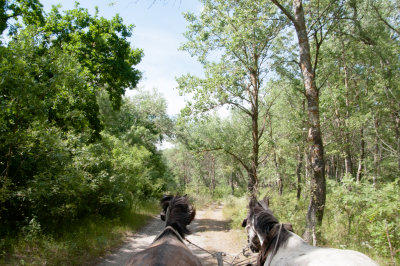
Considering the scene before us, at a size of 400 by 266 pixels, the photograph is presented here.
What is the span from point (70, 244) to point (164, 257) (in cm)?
521

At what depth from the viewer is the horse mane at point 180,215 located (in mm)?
3793

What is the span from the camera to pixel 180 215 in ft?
13.0

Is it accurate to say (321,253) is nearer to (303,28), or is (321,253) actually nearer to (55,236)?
(303,28)

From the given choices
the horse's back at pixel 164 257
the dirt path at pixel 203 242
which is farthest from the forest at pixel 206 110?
the horse's back at pixel 164 257

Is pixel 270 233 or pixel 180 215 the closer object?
pixel 270 233

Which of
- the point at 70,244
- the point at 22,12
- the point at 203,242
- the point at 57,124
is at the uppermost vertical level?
the point at 22,12

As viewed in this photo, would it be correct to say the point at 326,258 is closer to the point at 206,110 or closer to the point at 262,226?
the point at 262,226

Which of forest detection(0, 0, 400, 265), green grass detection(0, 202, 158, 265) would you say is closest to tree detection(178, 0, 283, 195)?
forest detection(0, 0, 400, 265)

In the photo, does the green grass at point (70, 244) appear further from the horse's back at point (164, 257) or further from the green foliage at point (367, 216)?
the green foliage at point (367, 216)

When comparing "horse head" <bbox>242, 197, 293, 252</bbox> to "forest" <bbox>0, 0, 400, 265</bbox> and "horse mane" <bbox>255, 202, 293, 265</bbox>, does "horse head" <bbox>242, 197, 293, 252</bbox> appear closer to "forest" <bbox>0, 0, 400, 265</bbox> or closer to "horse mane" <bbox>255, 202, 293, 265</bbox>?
"horse mane" <bbox>255, 202, 293, 265</bbox>

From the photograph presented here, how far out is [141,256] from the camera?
8.39 feet

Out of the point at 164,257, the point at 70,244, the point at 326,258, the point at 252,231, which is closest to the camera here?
the point at 326,258

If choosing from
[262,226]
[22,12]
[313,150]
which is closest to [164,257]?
[262,226]

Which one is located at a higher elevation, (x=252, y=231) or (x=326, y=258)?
(x=326, y=258)
